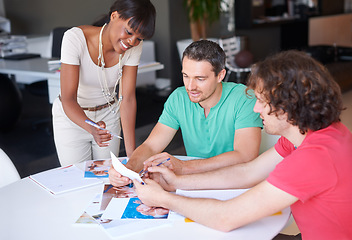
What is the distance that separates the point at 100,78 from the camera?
2.30 metres

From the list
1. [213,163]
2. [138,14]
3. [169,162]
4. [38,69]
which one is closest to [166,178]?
[169,162]

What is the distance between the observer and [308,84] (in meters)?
1.28

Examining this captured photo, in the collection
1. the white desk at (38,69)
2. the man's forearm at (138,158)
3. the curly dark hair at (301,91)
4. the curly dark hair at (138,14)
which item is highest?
the curly dark hair at (138,14)

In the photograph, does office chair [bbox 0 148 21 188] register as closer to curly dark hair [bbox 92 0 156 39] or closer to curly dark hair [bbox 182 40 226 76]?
curly dark hair [bbox 92 0 156 39]

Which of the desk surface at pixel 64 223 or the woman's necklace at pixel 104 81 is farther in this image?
the woman's necklace at pixel 104 81

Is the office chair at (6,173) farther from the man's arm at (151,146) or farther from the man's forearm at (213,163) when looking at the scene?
the man's forearm at (213,163)

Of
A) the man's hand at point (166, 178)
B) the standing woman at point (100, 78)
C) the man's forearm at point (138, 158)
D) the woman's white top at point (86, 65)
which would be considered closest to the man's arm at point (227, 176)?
the man's hand at point (166, 178)

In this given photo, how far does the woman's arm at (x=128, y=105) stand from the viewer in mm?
2365

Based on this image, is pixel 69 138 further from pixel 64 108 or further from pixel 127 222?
pixel 127 222

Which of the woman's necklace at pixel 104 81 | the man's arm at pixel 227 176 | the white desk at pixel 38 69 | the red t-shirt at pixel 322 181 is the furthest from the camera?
the white desk at pixel 38 69

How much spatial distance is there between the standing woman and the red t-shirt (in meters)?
0.98

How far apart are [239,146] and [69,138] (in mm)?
948

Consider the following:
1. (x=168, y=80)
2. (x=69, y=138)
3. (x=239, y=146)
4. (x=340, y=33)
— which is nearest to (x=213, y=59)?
(x=239, y=146)

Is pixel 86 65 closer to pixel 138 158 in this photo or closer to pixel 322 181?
pixel 138 158
